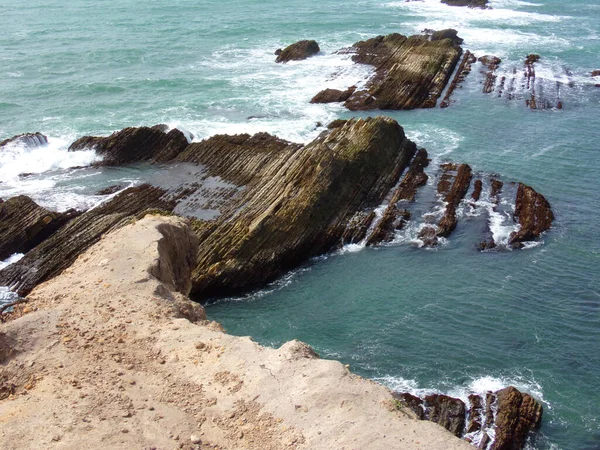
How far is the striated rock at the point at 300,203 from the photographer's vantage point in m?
26.0

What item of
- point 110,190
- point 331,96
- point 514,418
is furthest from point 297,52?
point 514,418

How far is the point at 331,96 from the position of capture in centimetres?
4534

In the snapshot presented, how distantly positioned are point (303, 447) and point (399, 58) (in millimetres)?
45453

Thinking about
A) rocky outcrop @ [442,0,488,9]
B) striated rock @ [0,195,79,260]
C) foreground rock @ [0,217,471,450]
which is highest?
rocky outcrop @ [442,0,488,9]

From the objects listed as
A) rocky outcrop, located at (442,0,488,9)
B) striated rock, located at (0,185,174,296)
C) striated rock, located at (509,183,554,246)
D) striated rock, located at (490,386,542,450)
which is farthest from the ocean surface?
striated rock, located at (0,185,174,296)

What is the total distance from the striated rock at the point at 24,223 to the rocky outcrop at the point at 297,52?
32351 millimetres

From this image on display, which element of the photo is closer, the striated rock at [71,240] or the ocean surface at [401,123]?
the ocean surface at [401,123]

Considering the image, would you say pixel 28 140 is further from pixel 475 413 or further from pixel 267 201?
pixel 475 413

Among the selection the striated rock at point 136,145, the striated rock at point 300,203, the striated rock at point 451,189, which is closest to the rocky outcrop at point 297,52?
the striated rock at point 136,145

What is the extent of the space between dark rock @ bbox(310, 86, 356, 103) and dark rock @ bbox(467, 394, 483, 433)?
98.8ft

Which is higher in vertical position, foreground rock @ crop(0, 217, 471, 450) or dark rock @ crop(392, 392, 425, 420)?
foreground rock @ crop(0, 217, 471, 450)

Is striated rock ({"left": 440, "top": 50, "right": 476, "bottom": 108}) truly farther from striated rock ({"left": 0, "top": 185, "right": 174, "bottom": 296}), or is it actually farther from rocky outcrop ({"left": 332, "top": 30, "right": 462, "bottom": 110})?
striated rock ({"left": 0, "top": 185, "right": 174, "bottom": 296})

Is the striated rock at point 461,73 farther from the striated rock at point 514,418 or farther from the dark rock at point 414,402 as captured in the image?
the dark rock at point 414,402

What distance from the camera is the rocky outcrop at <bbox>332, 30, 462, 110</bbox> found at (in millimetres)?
44719
